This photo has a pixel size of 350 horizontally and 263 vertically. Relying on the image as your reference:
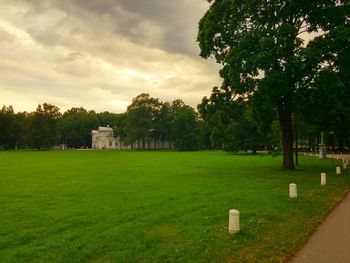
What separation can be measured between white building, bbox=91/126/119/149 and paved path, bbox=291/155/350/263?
16210 centimetres

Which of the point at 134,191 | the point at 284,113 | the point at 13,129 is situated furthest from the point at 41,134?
the point at 134,191

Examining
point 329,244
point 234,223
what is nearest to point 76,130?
point 234,223

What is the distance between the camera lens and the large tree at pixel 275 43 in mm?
27469

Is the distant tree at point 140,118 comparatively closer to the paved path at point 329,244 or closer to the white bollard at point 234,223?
the paved path at point 329,244

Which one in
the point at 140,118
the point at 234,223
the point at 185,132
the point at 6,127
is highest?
the point at 140,118

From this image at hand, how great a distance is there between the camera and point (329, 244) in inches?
379

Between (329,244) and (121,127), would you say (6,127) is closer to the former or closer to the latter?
(121,127)

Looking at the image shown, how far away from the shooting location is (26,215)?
13.8 metres

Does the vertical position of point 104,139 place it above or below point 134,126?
below

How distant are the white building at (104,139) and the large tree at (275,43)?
143 metres

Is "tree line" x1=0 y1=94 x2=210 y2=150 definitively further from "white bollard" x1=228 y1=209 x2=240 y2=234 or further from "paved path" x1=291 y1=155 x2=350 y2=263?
"white bollard" x1=228 y1=209 x2=240 y2=234

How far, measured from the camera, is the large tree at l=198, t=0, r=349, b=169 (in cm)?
2747

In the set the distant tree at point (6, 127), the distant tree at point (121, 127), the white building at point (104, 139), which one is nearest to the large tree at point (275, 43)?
the distant tree at point (6, 127)

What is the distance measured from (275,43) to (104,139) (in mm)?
149424
